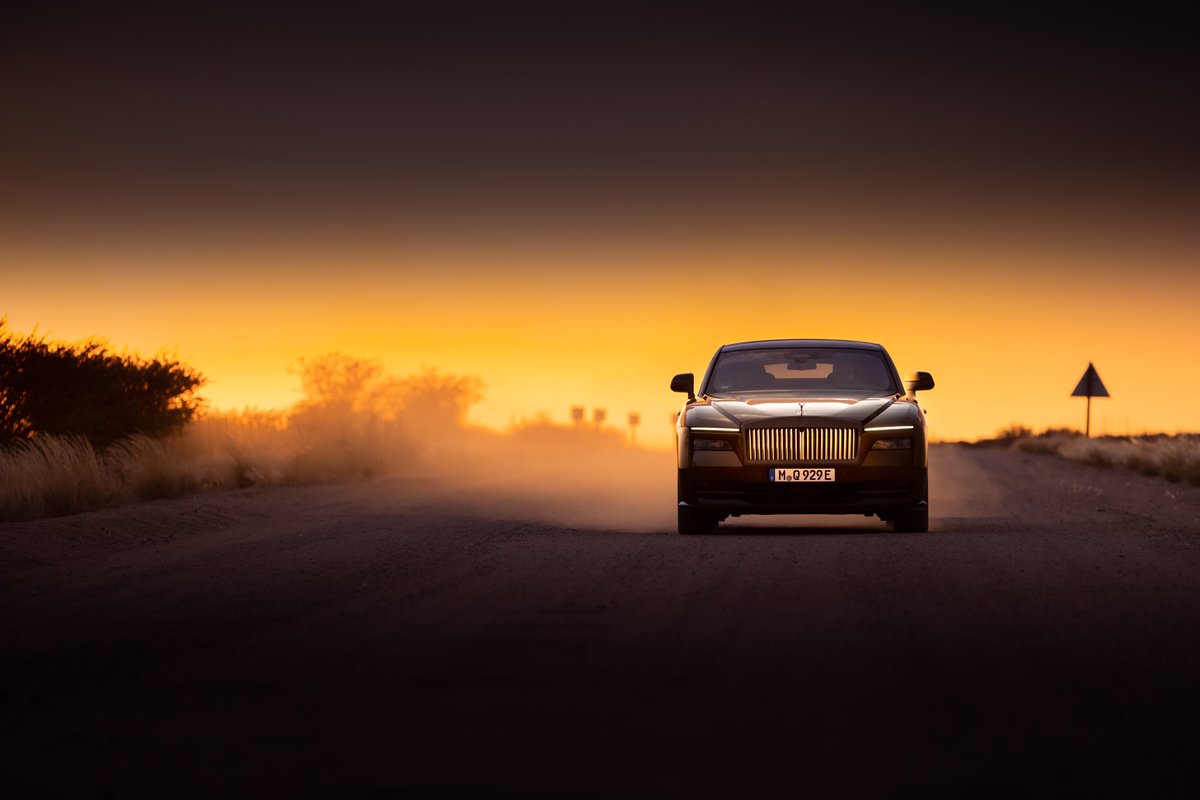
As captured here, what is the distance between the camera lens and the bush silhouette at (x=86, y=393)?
23.2 meters

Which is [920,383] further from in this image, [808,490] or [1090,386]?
[1090,386]

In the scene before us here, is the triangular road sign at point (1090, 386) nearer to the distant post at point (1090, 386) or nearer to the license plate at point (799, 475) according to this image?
the distant post at point (1090, 386)

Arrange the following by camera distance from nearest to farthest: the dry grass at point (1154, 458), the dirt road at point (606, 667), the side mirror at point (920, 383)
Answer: the dirt road at point (606, 667), the side mirror at point (920, 383), the dry grass at point (1154, 458)

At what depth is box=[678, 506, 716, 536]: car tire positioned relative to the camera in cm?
1370

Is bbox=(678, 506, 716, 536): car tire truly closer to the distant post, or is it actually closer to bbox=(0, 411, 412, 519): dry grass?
bbox=(0, 411, 412, 519): dry grass

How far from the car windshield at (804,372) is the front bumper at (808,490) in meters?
1.60

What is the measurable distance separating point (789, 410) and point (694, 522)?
1.47 metres

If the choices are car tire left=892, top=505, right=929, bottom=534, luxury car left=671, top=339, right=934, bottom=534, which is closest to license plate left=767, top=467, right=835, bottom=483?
luxury car left=671, top=339, right=934, bottom=534

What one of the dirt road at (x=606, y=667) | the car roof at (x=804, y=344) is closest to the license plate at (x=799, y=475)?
the dirt road at (x=606, y=667)

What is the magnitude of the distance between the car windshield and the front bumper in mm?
1600

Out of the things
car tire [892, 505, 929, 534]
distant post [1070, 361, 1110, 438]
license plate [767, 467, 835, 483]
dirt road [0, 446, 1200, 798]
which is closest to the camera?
dirt road [0, 446, 1200, 798]

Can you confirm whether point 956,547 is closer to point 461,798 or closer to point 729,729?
point 729,729

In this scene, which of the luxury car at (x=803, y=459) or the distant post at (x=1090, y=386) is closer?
the luxury car at (x=803, y=459)

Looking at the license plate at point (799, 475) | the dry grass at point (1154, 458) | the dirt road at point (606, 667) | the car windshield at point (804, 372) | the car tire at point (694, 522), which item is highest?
the car windshield at point (804, 372)
